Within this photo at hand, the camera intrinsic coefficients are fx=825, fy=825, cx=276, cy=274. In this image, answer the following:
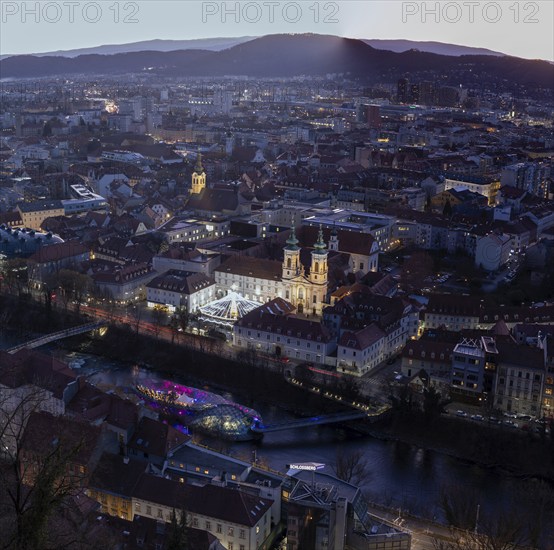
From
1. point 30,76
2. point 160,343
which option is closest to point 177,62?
point 30,76

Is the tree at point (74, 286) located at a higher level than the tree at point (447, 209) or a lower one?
lower

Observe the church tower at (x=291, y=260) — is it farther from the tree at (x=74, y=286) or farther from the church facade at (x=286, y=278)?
the tree at (x=74, y=286)

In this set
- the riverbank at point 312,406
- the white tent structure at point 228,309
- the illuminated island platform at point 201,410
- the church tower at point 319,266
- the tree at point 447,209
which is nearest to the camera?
the riverbank at point 312,406

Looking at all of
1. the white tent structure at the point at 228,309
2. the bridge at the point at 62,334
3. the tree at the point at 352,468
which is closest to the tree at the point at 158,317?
the white tent structure at the point at 228,309

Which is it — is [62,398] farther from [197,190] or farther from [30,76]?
[30,76]

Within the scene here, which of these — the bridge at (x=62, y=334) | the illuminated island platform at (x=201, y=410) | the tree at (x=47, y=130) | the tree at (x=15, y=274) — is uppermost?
the tree at (x=47, y=130)

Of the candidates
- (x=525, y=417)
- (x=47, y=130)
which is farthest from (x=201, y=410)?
(x=47, y=130)
